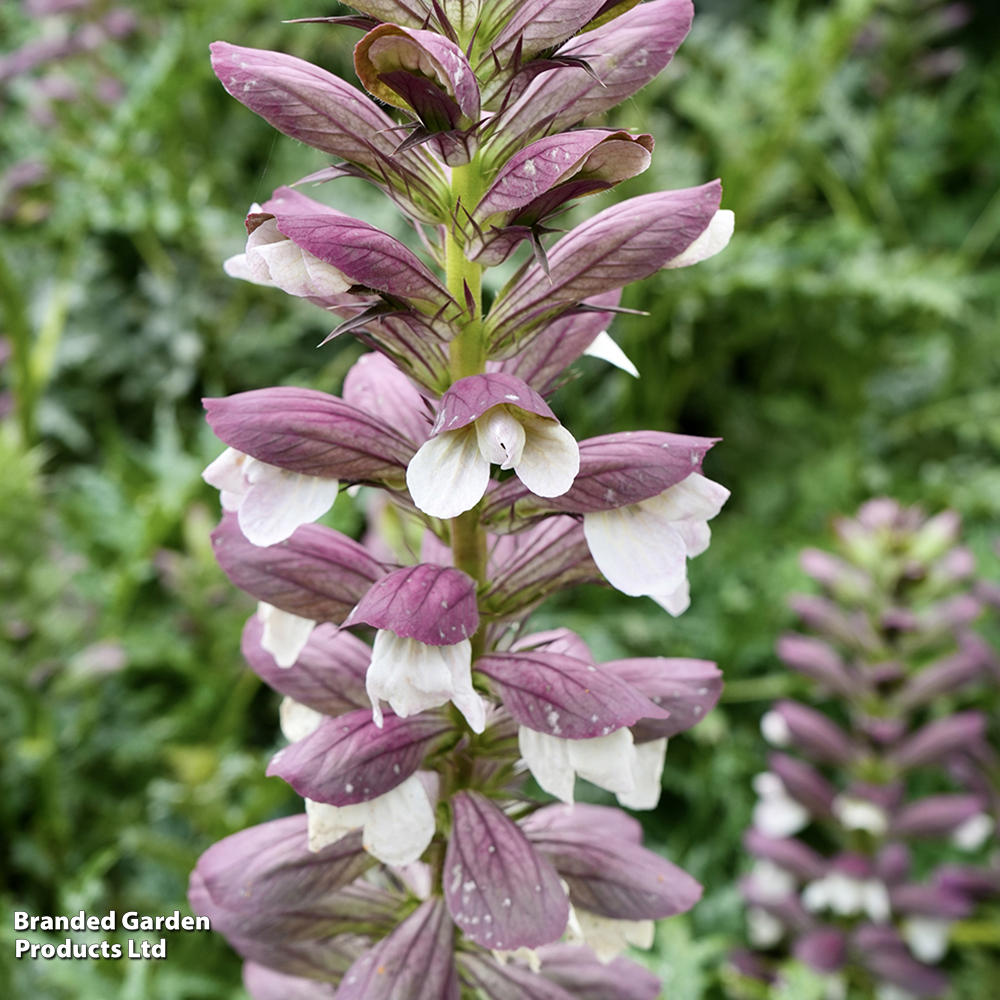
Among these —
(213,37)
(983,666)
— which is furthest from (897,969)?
(213,37)

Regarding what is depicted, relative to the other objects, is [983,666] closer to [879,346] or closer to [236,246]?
[879,346]

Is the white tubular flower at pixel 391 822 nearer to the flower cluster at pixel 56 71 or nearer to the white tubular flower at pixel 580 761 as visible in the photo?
the white tubular flower at pixel 580 761

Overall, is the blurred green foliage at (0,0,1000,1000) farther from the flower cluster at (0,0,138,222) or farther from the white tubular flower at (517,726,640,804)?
the white tubular flower at (517,726,640,804)

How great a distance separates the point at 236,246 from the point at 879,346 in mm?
1707

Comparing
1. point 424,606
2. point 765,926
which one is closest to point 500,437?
point 424,606

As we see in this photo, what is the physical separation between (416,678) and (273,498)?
0.57 ft

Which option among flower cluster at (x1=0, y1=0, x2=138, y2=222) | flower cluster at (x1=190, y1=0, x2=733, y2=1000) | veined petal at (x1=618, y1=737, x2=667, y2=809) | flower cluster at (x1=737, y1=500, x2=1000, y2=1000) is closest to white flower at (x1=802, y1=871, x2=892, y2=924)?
flower cluster at (x1=737, y1=500, x2=1000, y2=1000)

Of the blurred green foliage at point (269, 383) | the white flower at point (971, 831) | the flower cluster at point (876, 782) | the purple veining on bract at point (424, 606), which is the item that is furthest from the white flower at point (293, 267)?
the white flower at point (971, 831)

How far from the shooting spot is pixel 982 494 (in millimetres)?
2264

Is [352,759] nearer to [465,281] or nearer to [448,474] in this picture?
[448,474]

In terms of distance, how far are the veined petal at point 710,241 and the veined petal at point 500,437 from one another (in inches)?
7.6

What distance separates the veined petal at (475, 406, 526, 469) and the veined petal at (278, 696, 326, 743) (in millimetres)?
349

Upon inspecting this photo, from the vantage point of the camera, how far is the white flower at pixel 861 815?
1704 millimetres

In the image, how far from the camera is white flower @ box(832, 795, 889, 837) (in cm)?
170
